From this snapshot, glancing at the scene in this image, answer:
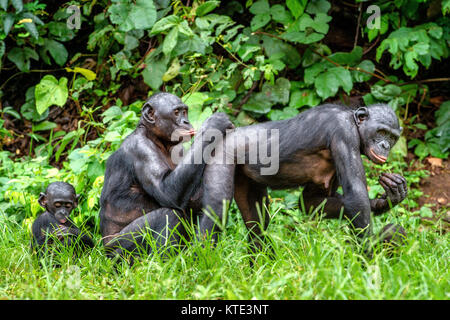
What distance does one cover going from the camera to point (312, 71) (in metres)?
6.41

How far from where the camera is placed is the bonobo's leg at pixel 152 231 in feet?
12.5

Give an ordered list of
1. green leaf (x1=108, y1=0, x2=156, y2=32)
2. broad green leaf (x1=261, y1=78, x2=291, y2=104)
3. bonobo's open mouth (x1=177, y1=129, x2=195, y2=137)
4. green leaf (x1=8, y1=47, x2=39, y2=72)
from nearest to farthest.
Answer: bonobo's open mouth (x1=177, y1=129, x2=195, y2=137)
green leaf (x1=108, y1=0, x2=156, y2=32)
broad green leaf (x1=261, y1=78, x2=291, y2=104)
green leaf (x1=8, y1=47, x2=39, y2=72)

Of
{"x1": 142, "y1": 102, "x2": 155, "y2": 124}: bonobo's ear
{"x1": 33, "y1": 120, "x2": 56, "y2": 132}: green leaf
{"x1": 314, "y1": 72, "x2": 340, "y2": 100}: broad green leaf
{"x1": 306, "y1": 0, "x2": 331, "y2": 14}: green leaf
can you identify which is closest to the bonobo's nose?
{"x1": 142, "y1": 102, "x2": 155, "y2": 124}: bonobo's ear

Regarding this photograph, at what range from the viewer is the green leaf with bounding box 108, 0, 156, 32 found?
20.5 feet

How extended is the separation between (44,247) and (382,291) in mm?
Result: 2397

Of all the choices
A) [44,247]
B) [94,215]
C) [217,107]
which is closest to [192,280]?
[44,247]

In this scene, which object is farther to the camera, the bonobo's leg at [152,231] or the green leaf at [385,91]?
the green leaf at [385,91]

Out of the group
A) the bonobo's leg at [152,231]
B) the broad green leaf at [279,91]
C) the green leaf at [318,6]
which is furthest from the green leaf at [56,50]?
the bonobo's leg at [152,231]

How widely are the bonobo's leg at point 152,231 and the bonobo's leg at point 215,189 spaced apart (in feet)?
0.61

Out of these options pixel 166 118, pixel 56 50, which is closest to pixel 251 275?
pixel 166 118

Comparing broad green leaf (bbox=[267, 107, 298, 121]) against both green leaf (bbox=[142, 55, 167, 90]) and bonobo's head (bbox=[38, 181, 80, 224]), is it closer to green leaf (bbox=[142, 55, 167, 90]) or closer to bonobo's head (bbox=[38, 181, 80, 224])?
green leaf (bbox=[142, 55, 167, 90])

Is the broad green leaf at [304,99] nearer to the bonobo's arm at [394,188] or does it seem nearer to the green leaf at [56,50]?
the bonobo's arm at [394,188]

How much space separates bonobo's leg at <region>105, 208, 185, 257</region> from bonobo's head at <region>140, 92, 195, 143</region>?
0.58 metres

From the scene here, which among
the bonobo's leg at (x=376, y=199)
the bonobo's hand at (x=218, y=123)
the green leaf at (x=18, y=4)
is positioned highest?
the green leaf at (x=18, y=4)
